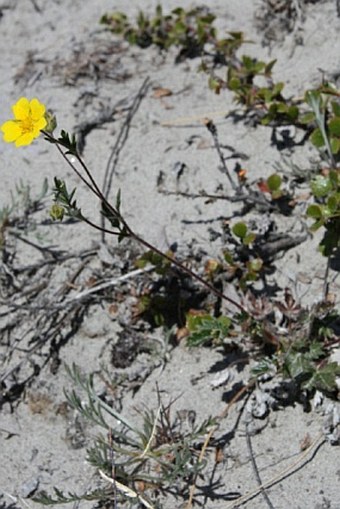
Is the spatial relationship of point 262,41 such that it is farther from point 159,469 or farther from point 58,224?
point 159,469

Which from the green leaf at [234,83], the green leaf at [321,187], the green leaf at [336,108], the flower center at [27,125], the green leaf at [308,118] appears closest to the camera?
the flower center at [27,125]

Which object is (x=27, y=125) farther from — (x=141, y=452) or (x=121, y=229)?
(x=141, y=452)

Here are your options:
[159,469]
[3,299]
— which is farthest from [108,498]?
[3,299]

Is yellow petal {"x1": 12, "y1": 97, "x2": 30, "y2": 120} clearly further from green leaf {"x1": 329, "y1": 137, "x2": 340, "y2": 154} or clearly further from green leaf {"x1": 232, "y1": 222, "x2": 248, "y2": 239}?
green leaf {"x1": 329, "y1": 137, "x2": 340, "y2": 154}

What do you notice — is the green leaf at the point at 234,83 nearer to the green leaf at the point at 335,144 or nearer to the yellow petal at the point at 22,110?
the green leaf at the point at 335,144

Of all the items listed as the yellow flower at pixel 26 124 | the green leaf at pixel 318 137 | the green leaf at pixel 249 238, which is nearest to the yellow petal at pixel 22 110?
the yellow flower at pixel 26 124

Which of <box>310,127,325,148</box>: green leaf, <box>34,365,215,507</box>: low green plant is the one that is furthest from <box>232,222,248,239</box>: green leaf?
<box>34,365,215,507</box>: low green plant

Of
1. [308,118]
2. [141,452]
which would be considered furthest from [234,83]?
[141,452]
